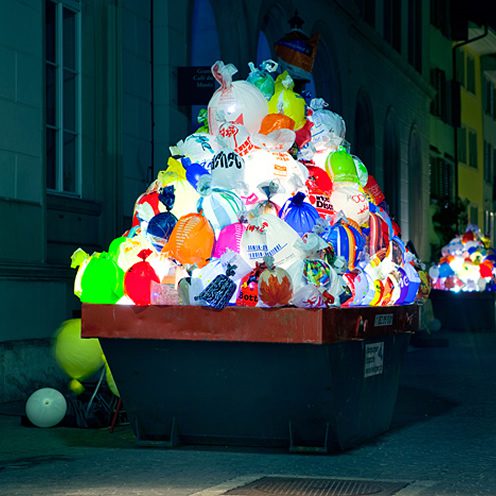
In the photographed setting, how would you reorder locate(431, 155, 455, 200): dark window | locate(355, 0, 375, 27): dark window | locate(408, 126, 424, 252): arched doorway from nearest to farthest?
locate(355, 0, 375, 27): dark window
locate(408, 126, 424, 252): arched doorway
locate(431, 155, 455, 200): dark window

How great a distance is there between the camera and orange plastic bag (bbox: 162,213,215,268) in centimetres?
916

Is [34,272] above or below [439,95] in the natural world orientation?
below

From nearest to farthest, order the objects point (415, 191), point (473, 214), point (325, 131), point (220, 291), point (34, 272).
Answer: point (220, 291)
point (325, 131)
point (34, 272)
point (415, 191)
point (473, 214)

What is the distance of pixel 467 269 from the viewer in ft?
94.6

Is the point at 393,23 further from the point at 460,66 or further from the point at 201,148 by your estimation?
the point at 201,148

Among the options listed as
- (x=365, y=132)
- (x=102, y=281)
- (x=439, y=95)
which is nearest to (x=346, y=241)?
(x=102, y=281)

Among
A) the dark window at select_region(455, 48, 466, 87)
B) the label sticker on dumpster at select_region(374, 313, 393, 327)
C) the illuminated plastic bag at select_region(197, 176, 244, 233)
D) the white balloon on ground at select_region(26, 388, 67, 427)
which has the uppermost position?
the dark window at select_region(455, 48, 466, 87)

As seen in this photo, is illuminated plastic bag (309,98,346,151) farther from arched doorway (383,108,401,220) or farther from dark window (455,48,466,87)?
dark window (455,48,466,87)

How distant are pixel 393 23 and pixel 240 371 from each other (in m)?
27.8

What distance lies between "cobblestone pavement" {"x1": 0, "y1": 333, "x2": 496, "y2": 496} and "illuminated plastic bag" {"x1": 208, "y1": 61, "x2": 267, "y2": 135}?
226 centimetres

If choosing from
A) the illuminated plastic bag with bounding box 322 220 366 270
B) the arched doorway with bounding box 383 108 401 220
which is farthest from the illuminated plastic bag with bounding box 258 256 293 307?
the arched doorway with bounding box 383 108 401 220

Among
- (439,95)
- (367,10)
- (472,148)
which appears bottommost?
(472,148)

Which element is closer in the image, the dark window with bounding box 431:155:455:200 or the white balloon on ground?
the white balloon on ground

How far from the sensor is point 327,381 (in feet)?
29.8
